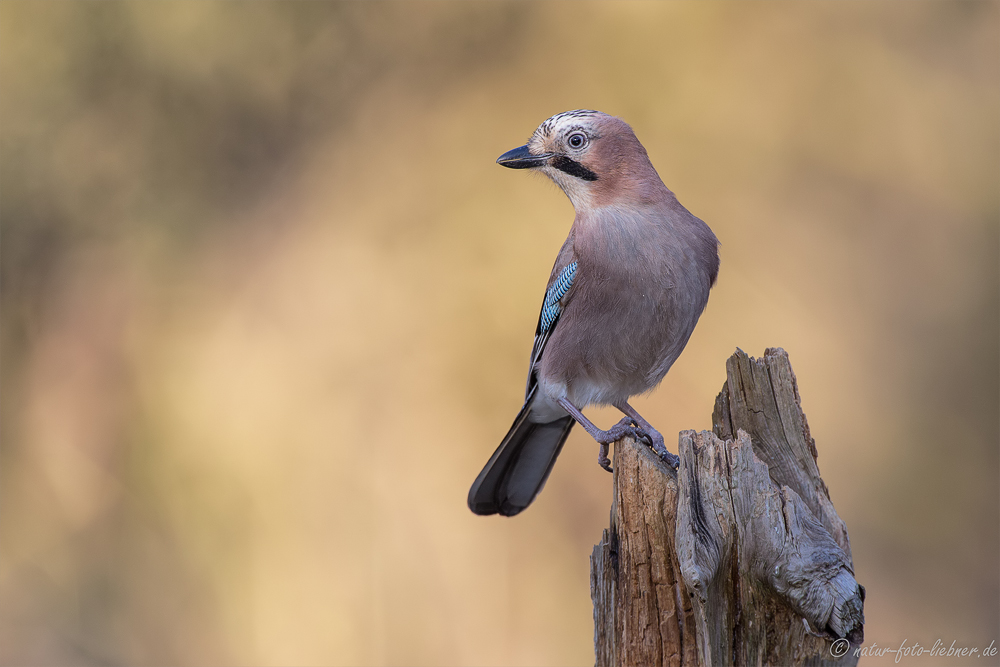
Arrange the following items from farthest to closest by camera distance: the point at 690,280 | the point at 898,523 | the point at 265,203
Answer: the point at 265,203, the point at 898,523, the point at 690,280

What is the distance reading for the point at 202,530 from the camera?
21.9 feet

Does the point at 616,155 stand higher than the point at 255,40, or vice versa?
the point at 255,40

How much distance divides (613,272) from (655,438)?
2.46 feet

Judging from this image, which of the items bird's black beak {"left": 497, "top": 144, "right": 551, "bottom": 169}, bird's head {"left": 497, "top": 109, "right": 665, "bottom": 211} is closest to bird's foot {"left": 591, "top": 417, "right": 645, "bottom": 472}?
bird's head {"left": 497, "top": 109, "right": 665, "bottom": 211}

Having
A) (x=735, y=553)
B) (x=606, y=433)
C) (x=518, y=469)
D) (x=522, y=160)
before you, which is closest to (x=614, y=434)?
(x=606, y=433)

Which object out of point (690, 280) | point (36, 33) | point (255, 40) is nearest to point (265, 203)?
point (255, 40)

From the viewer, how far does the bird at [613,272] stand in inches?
142

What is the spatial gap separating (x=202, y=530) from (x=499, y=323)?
288 centimetres

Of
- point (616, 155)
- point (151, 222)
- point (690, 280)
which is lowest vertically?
point (690, 280)

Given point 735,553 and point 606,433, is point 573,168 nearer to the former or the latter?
point 606,433

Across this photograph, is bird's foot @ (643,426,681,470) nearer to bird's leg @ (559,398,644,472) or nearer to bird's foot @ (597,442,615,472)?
bird's leg @ (559,398,644,472)

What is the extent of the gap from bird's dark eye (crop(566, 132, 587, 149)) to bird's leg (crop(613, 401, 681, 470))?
130 centimetres

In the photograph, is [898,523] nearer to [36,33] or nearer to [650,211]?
[650,211]

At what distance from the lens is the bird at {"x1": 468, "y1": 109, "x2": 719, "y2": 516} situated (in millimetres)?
3605
